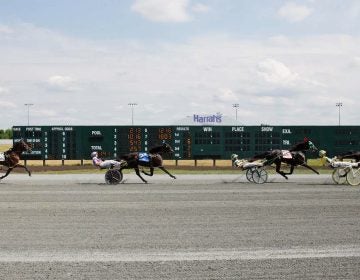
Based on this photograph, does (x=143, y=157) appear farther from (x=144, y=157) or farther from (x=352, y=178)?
(x=352, y=178)

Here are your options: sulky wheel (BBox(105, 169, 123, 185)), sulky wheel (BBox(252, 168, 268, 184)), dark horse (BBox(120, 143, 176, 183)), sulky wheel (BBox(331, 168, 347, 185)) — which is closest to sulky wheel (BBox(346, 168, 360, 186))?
sulky wheel (BBox(331, 168, 347, 185))

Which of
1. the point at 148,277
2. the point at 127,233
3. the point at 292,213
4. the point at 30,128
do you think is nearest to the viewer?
the point at 148,277

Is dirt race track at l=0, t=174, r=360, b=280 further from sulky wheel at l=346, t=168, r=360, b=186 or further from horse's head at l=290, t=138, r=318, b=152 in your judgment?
horse's head at l=290, t=138, r=318, b=152

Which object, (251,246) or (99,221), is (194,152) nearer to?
(99,221)

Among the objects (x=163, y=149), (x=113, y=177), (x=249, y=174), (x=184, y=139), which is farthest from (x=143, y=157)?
(x=184, y=139)

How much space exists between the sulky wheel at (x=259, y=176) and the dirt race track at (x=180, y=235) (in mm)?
3804

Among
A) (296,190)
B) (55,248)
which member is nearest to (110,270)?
(55,248)

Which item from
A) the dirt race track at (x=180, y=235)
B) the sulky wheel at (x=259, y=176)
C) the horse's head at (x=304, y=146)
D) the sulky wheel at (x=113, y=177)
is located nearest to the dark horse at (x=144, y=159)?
the sulky wheel at (x=113, y=177)

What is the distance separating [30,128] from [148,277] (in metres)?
23.1

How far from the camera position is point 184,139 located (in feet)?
91.5

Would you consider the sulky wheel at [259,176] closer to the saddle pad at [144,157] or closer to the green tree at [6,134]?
the saddle pad at [144,157]

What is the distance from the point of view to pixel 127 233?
885 cm

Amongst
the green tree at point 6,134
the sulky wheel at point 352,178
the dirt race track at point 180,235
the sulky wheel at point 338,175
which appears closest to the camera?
the dirt race track at point 180,235

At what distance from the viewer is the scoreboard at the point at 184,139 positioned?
2767cm
